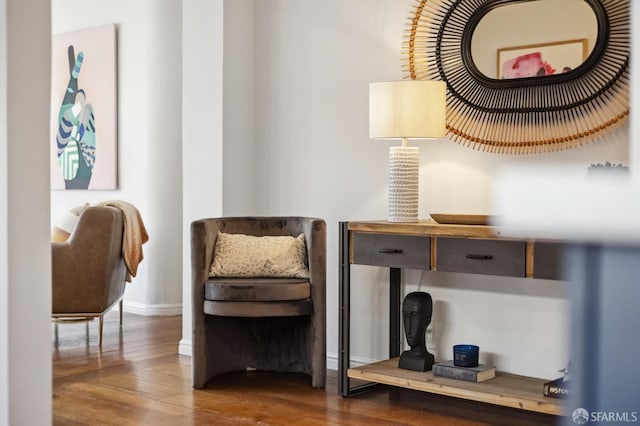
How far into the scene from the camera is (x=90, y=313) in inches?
193

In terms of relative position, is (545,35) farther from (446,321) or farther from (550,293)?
(446,321)

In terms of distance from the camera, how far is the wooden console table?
10.0 ft

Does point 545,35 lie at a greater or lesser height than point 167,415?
greater

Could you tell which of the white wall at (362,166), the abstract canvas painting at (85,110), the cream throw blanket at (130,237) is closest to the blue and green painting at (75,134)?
the abstract canvas painting at (85,110)

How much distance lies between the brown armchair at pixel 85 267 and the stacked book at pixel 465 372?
2.25 metres

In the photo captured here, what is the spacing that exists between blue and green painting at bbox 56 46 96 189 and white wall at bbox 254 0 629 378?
2551mm

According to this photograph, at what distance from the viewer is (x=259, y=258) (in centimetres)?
391

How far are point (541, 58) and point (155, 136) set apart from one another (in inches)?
141

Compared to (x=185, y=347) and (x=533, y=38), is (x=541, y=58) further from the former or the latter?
(x=185, y=347)

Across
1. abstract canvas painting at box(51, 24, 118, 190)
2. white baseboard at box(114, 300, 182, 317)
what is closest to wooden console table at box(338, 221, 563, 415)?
white baseboard at box(114, 300, 182, 317)

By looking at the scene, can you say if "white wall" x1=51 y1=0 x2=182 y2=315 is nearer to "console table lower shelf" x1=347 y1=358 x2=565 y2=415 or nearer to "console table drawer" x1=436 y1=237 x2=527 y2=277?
"console table lower shelf" x1=347 y1=358 x2=565 y2=415

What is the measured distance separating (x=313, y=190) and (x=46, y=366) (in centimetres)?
189

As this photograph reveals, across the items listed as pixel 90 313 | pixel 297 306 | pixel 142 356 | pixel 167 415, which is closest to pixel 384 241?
pixel 297 306

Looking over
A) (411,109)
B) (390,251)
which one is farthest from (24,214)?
(411,109)
